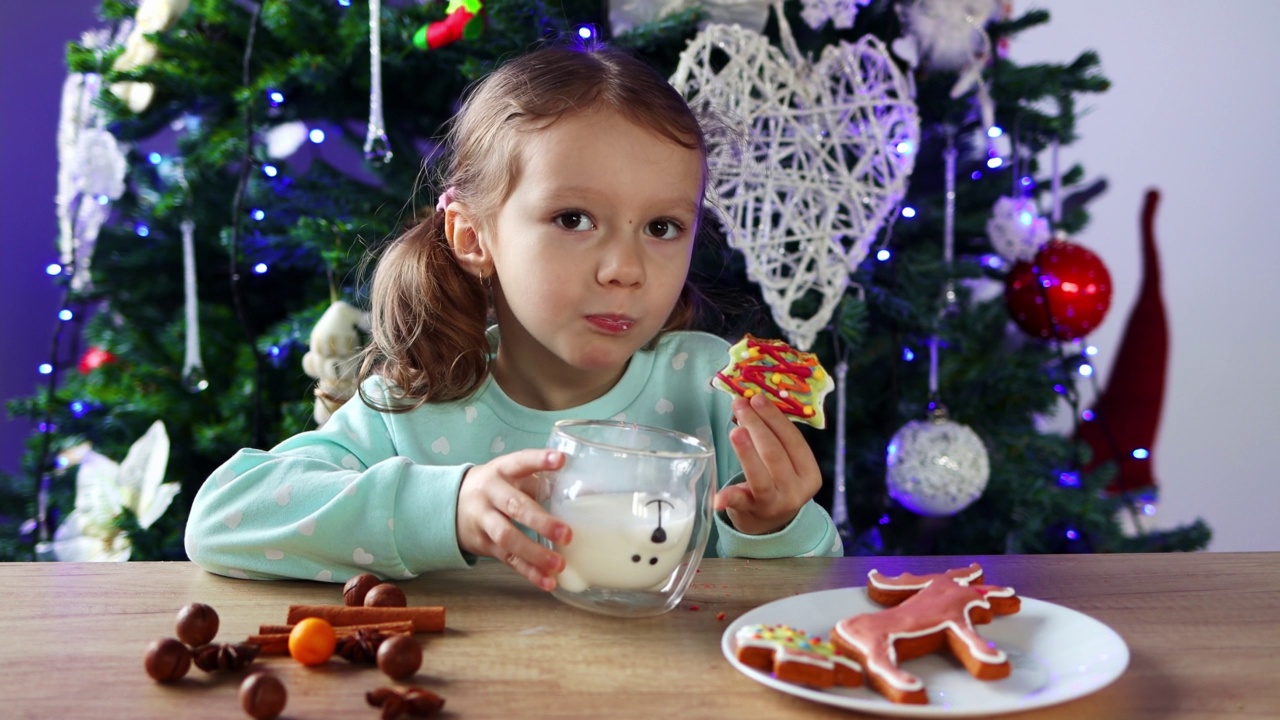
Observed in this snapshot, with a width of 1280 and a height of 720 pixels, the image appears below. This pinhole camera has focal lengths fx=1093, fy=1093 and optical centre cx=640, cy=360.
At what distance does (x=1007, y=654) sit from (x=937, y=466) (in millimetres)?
1168

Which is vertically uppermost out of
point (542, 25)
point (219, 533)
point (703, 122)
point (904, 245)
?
point (542, 25)

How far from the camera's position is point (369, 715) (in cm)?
58

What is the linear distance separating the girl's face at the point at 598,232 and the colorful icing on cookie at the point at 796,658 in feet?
1.55

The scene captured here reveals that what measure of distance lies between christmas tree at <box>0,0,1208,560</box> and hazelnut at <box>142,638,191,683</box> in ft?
3.51

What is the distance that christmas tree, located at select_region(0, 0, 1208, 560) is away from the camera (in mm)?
1823

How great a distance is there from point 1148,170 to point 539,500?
98.6 inches

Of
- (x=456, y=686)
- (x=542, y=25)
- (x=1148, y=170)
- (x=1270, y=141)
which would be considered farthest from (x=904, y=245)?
(x=456, y=686)

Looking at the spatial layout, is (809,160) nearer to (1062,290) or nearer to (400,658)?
(1062,290)

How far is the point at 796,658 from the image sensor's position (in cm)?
62

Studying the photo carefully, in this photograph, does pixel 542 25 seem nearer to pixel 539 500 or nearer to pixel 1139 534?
pixel 539 500

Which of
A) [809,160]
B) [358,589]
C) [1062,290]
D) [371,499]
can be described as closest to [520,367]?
[371,499]

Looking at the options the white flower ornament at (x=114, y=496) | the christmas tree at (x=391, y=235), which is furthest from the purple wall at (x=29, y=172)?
the white flower ornament at (x=114, y=496)

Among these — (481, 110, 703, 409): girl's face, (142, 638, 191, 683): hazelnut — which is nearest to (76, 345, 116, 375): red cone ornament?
(481, 110, 703, 409): girl's face

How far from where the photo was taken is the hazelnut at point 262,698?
567mm
